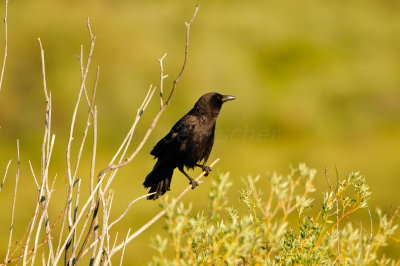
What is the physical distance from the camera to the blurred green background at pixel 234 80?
1155cm

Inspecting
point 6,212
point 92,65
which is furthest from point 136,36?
point 6,212

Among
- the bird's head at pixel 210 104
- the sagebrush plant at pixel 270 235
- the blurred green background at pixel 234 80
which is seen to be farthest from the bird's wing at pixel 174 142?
the blurred green background at pixel 234 80

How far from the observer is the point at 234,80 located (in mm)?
13156

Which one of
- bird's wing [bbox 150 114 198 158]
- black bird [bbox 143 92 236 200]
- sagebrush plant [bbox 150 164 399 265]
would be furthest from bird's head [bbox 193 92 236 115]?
sagebrush plant [bbox 150 164 399 265]

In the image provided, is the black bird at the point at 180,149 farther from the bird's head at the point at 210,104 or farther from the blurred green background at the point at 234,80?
the blurred green background at the point at 234,80

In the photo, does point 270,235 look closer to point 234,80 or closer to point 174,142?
point 174,142

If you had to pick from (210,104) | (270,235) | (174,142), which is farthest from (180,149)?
(270,235)

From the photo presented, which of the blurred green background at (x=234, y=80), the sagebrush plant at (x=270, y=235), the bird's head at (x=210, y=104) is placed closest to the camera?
the sagebrush plant at (x=270, y=235)

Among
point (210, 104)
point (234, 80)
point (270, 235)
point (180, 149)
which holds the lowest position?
point (270, 235)

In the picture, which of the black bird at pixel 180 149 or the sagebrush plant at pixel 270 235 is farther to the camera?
the black bird at pixel 180 149

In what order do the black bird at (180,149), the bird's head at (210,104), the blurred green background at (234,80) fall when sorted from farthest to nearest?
the blurred green background at (234,80), the bird's head at (210,104), the black bird at (180,149)

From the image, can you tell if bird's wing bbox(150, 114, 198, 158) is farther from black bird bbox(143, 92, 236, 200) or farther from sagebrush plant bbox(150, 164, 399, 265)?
sagebrush plant bbox(150, 164, 399, 265)

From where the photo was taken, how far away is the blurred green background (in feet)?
37.9

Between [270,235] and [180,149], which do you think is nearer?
[270,235]
